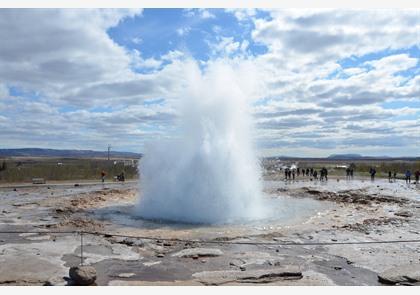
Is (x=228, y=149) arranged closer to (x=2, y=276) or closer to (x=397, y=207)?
(x=397, y=207)

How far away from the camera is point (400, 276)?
28.7 feet

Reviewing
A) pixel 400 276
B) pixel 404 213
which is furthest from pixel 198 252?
pixel 404 213

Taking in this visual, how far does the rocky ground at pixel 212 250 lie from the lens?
8.79 meters

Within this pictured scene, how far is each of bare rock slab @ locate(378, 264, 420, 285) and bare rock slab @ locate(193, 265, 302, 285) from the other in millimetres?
1571

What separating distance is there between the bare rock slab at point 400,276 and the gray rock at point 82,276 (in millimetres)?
5265

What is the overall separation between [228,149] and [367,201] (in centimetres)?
876

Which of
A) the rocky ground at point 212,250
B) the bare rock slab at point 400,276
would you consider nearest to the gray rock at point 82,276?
the rocky ground at point 212,250

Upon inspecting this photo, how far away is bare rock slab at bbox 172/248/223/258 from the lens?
35.4 ft

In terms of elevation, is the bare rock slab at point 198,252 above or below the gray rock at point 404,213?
below

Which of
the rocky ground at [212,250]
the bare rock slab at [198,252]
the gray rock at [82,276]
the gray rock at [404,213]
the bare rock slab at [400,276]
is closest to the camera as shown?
the gray rock at [82,276]

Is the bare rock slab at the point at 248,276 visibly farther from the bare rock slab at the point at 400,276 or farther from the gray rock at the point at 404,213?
the gray rock at the point at 404,213

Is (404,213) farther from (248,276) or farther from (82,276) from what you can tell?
(82,276)

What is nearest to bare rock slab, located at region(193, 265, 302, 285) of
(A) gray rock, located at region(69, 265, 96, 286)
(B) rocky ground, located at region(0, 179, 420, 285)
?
(B) rocky ground, located at region(0, 179, 420, 285)

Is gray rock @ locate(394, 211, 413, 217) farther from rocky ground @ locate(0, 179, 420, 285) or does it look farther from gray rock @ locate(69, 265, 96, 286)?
gray rock @ locate(69, 265, 96, 286)
